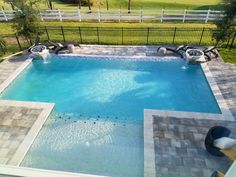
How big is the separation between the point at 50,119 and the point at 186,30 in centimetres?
1082

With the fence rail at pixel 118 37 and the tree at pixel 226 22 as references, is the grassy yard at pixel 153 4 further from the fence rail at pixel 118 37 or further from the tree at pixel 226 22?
the tree at pixel 226 22

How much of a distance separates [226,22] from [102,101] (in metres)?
7.95

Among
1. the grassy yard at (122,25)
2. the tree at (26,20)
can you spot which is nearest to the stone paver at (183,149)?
the tree at (26,20)

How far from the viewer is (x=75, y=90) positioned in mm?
10445

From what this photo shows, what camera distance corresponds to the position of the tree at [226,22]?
11.5 m

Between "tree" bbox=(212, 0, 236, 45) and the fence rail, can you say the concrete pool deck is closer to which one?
"tree" bbox=(212, 0, 236, 45)

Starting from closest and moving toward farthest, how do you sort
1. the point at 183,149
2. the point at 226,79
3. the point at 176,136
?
1. the point at 183,149
2. the point at 176,136
3. the point at 226,79

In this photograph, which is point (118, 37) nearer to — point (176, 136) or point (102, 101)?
point (102, 101)

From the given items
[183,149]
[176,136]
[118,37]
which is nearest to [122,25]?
[118,37]

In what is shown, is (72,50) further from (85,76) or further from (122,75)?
(122,75)

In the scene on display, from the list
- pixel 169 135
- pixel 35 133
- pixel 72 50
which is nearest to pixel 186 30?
pixel 72 50

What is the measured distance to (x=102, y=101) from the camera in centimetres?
952

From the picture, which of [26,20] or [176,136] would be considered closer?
[176,136]

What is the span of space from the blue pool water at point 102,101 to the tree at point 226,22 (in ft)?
8.15
